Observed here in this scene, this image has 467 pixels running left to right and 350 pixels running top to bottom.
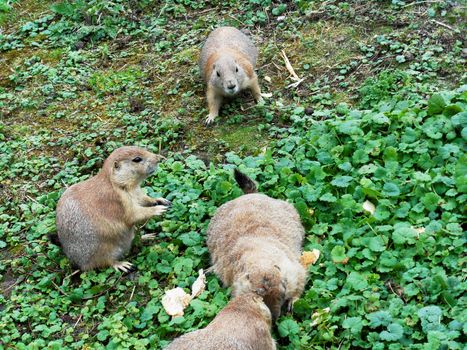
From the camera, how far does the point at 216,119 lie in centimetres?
769

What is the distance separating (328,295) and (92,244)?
2121 millimetres

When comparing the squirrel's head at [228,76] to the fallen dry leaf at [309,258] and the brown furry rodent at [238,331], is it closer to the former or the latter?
the fallen dry leaf at [309,258]

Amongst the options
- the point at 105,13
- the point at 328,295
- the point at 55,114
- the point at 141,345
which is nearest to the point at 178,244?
the point at 141,345

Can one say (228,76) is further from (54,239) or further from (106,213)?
(54,239)

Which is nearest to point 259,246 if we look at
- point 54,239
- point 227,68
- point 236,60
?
point 54,239

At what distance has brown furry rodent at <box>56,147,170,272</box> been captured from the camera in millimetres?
5789

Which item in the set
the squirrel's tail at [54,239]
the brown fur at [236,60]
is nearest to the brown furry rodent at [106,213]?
the squirrel's tail at [54,239]


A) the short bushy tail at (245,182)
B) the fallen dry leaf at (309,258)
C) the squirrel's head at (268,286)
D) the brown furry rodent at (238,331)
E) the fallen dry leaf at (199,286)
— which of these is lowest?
the fallen dry leaf at (199,286)

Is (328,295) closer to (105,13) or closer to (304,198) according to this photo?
(304,198)

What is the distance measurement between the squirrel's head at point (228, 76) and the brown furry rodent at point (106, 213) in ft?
6.52

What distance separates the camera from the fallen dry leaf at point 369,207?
18.1ft

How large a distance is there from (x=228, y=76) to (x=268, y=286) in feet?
11.8

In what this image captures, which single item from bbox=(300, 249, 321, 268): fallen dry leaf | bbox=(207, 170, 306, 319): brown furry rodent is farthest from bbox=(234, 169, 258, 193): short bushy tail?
bbox=(300, 249, 321, 268): fallen dry leaf

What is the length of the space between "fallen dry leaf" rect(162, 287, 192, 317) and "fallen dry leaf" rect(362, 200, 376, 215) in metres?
1.62
